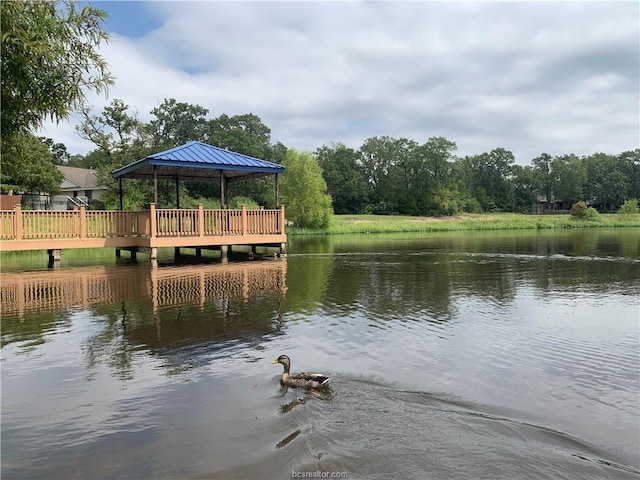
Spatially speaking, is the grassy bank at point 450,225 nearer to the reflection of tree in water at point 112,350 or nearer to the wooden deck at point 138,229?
the wooden deck at point 138,229

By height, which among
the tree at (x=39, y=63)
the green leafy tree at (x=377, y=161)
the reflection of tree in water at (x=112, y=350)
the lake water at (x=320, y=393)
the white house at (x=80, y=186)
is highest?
the green leafy tree at (x=377, y=161)

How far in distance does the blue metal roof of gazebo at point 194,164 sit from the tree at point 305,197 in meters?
29.4

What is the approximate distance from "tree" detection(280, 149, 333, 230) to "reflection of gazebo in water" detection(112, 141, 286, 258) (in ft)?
98.3

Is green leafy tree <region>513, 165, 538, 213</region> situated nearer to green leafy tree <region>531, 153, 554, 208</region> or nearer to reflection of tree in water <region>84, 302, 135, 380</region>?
green leafy tree <region>531, 153, 554, 208</region>

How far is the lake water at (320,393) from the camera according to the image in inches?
173

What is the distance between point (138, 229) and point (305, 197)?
3344cm

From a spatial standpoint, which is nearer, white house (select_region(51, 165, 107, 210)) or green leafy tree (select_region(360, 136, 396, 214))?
white house (select_region(51, 165, 107, 210))

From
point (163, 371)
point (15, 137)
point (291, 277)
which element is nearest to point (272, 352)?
point (163, 371)

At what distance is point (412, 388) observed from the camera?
600cm

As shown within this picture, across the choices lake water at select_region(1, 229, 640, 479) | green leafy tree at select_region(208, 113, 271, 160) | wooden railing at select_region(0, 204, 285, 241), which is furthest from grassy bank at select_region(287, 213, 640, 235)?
lake water at select_region(1, 229, 640, 479)

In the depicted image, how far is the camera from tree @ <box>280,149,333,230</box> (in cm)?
5165

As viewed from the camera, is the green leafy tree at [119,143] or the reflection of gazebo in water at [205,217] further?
the green leafy tree at [119,143]

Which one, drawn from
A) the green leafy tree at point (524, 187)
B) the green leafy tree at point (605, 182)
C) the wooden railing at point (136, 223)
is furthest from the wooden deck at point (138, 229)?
the green leafy tree at point (605, 182)

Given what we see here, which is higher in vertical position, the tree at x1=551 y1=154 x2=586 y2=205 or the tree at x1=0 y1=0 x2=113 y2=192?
the tree at x1=551 y1=154 x2=586 y2=205
